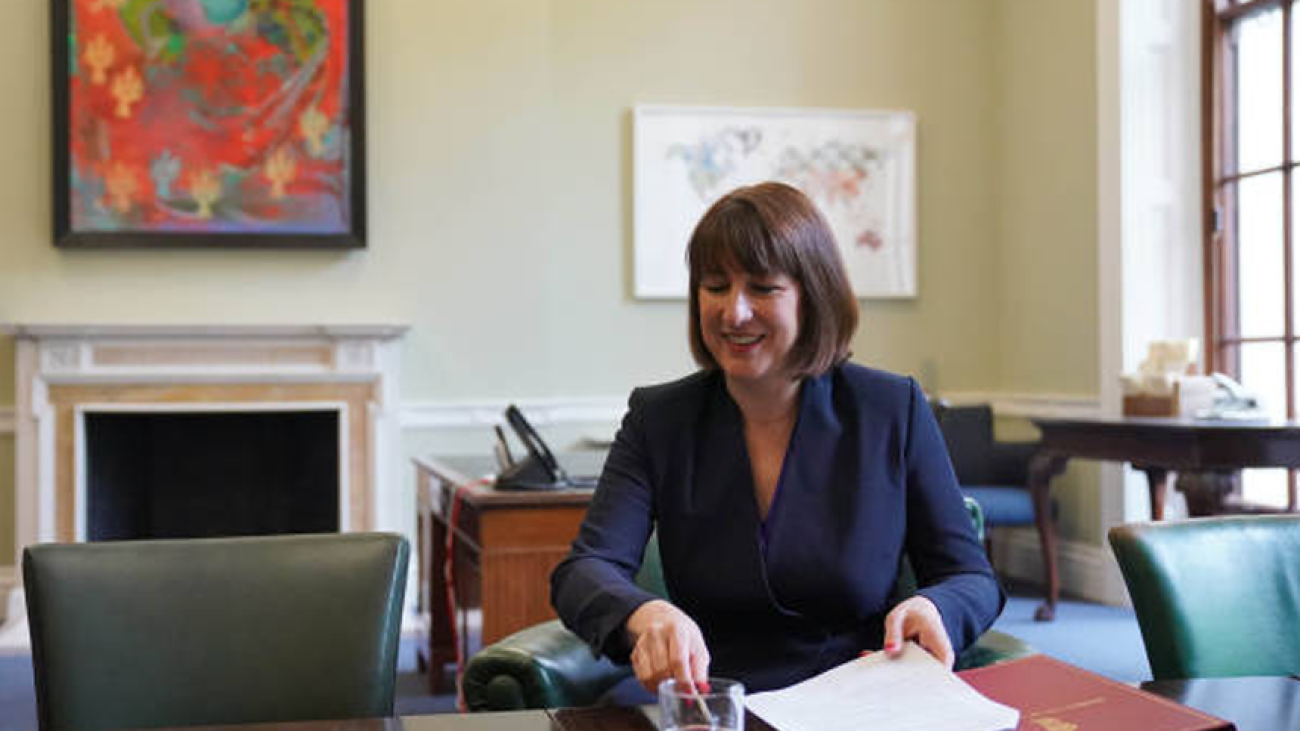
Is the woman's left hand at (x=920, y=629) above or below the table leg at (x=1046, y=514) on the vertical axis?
above

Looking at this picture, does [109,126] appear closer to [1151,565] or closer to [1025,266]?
[1025,266]

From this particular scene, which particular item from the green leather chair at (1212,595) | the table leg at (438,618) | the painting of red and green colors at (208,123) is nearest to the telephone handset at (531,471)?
the table leg at (438,618)

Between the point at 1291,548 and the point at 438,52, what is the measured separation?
191 inches

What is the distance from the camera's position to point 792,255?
5.54 ft

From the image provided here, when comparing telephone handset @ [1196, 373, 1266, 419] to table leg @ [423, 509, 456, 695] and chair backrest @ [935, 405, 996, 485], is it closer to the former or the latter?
chair backrest @ [935, 405, 996, 485]

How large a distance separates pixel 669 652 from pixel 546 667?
722mm

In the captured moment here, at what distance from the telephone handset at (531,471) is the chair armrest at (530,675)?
122 cm

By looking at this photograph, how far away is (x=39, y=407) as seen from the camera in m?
5.50

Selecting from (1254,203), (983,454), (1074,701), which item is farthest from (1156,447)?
(1074,701)

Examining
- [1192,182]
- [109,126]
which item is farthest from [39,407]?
[1192,182]

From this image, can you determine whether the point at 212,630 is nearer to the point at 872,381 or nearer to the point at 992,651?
the point at 872,381

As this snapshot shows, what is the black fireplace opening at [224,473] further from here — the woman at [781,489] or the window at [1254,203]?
the woman at [781,489]

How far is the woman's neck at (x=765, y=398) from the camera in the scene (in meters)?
1.78

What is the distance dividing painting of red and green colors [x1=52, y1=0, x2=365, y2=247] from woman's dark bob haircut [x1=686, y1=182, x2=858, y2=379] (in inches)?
171
